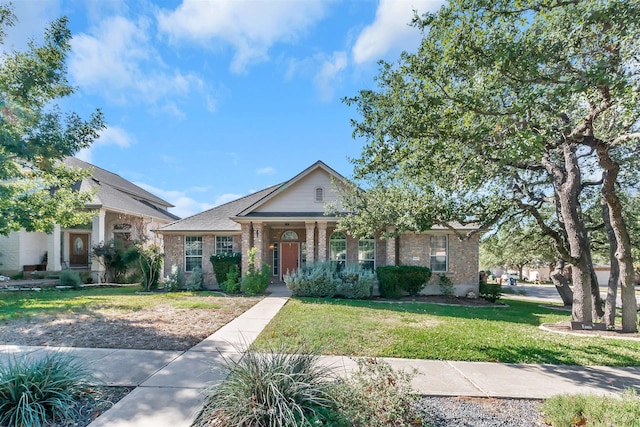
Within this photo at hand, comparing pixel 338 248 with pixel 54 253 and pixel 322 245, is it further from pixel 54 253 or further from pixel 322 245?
pixel 54 253

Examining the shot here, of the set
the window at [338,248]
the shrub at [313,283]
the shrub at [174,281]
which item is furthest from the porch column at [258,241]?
the shrub at [174,281]

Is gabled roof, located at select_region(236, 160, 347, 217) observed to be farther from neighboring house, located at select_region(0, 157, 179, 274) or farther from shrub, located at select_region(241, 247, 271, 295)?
neighboring house, located at select_region(0, 157, 179, 274)

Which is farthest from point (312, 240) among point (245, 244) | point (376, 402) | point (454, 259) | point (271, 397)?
point (271, 397)

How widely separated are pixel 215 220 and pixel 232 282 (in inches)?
171

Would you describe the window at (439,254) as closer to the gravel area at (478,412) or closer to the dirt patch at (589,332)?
the dirt patch at (589,332)

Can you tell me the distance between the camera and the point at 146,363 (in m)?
5.20

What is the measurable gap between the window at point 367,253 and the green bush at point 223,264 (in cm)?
598

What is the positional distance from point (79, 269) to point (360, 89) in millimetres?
22184

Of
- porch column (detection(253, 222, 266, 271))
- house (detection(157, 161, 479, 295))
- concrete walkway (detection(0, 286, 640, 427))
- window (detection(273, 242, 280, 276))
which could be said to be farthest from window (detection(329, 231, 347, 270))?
concrete walkway (detection(0, 286, 640, 427))

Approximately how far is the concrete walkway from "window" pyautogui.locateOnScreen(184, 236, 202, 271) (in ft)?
37.1

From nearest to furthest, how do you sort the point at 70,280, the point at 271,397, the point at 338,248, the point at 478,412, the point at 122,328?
1. the point at 271,397
2. the point at 478,412
3. the point at 122,328
4. the point at 70,280
5. the point at 338,248

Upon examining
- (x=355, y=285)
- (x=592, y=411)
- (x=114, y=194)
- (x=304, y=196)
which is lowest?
(x=355, y=285)

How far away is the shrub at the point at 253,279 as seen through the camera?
13906 mm

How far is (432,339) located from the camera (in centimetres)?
691
